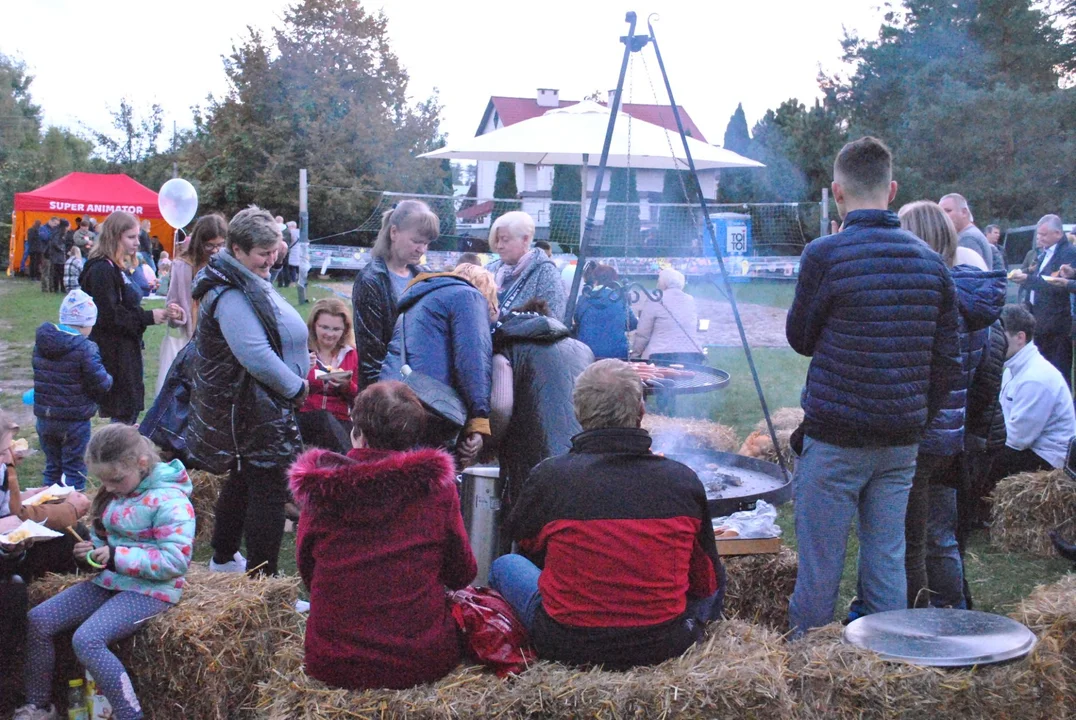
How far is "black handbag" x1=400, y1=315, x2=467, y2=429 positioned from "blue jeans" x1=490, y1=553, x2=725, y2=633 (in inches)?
22.1

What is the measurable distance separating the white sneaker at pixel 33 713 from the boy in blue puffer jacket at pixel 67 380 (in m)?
2.49

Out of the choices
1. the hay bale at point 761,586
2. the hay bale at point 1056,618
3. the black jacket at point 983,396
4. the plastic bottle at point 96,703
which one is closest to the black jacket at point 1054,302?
the black jacket at point 983,396

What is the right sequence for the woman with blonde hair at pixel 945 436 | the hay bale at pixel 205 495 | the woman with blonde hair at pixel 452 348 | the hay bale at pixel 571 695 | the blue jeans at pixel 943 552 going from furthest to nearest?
the hay bale at pixel 205 495 < the blue jeans at pixel 943 552 < the woman with blonde hair at pixel 945 436 < the woman with blonde hair at pixel 452 348 < the hay bale at pixel 571 695

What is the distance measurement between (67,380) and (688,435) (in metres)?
3.86

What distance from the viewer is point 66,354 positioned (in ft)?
17.4

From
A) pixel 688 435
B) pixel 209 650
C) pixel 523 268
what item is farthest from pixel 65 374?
pixel 688 435

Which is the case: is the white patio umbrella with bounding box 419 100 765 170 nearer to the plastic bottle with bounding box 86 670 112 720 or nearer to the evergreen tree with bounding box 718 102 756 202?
the plastic bottle with bounding box 86 670 112 720

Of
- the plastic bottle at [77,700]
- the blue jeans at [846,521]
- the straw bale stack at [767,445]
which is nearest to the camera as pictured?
the blue jeans at [846,521]

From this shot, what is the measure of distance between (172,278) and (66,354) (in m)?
0.75

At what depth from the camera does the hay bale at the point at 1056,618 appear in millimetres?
3164

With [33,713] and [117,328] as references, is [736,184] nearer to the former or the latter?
[117,328]

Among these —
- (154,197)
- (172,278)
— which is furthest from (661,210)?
(172,278)

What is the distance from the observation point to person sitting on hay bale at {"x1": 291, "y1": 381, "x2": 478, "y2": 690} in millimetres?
Result: 2598

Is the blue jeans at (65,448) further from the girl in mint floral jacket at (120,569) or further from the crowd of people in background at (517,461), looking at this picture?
the girl in mint floral jacket at (120,569)
